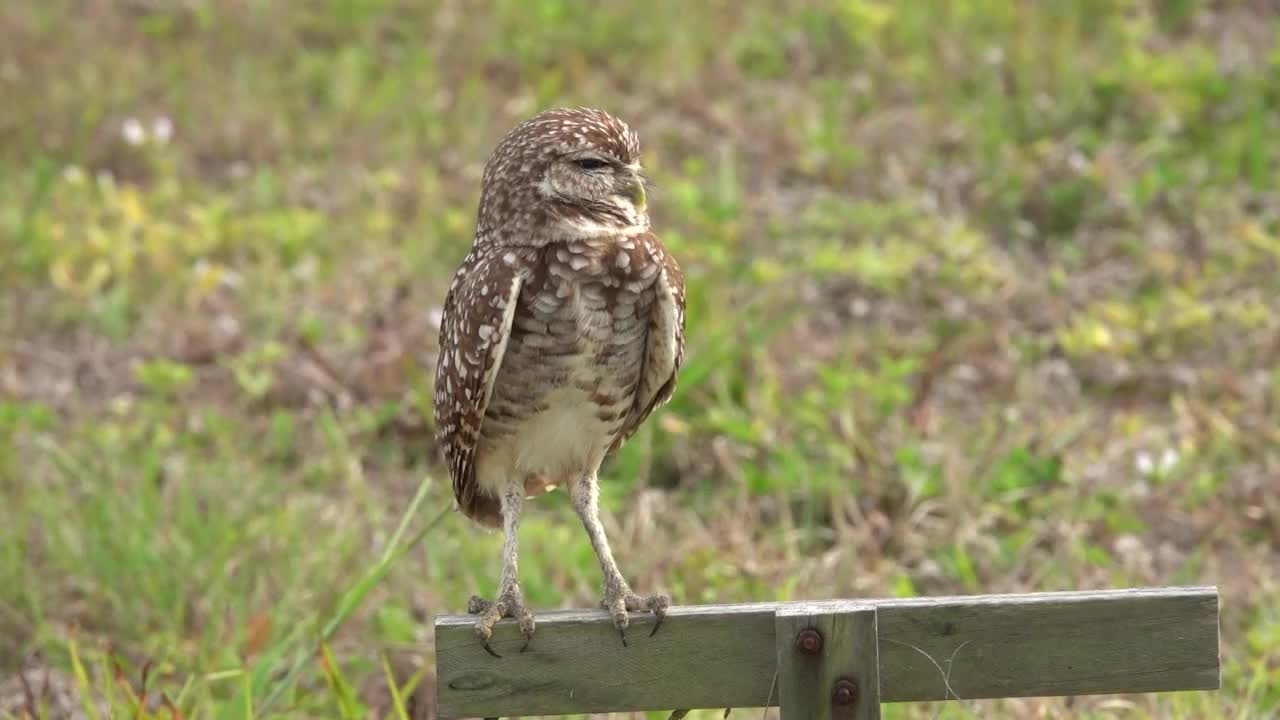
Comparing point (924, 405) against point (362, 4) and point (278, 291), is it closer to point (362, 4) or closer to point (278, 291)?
point (278, 291)

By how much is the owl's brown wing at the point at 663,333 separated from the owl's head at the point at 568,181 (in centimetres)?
9

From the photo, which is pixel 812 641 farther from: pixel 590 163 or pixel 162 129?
pixel 162 129

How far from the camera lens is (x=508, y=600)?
3119mm

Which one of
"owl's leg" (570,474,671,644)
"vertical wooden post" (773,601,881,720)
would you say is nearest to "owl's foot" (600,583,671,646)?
"owl's leg" (570,474,671,644)

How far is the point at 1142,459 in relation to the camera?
5805 millimetres

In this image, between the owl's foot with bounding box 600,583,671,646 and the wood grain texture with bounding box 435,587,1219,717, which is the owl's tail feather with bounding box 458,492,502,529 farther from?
the wood grain texture with bounding box 435,587,1219,717

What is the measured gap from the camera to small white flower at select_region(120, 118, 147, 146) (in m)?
8.46

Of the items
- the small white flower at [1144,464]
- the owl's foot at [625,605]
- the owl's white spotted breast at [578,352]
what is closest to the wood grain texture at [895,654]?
the owl's foot at [625,605]

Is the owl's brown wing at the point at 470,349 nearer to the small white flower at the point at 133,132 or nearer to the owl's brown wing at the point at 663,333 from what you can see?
the owl's brown wing at the point at 663,333

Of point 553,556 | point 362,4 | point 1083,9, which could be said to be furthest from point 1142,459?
point 362,4

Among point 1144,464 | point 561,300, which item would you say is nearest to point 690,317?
point 1144,464

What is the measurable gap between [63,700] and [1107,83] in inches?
245

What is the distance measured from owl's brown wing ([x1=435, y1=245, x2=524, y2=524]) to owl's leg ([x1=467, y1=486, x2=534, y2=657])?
0.12 m

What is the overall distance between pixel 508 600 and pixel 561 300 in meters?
0.58
